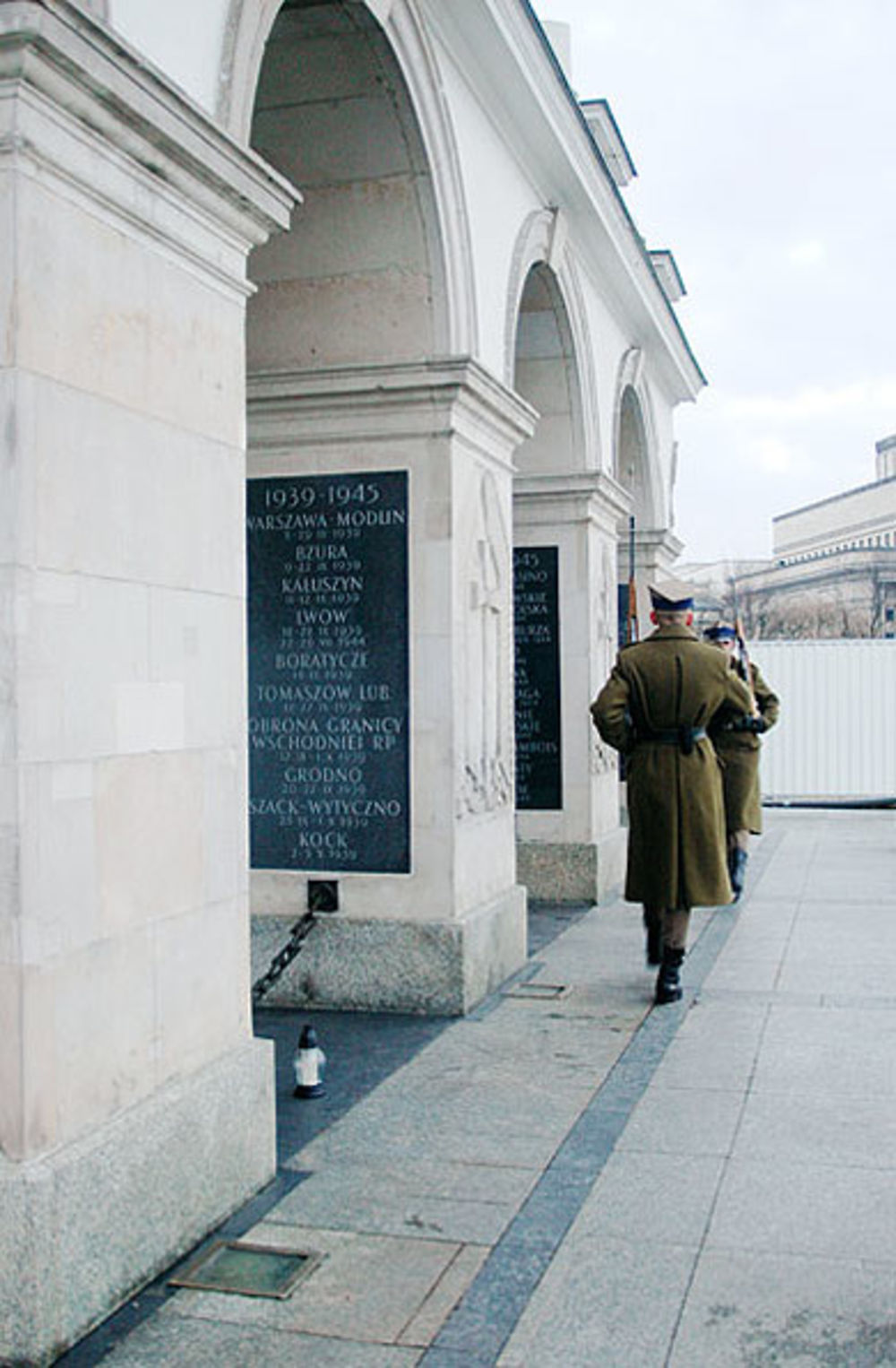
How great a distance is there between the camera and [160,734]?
4688mm

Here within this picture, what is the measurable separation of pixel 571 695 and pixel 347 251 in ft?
15.0

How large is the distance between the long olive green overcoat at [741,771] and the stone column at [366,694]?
3.52 meters

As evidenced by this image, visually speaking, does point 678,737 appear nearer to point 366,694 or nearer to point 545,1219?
point 366,694

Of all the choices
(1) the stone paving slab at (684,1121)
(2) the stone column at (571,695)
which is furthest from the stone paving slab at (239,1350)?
(2) the stone column at (571,695)

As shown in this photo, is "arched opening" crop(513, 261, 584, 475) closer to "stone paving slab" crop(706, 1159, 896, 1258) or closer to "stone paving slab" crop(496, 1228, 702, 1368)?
"stone paving slab" crop(706, 1159, 896, 1258)

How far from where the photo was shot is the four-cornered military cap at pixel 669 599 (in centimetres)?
805

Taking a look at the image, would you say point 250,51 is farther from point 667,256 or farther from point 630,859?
point 667,256

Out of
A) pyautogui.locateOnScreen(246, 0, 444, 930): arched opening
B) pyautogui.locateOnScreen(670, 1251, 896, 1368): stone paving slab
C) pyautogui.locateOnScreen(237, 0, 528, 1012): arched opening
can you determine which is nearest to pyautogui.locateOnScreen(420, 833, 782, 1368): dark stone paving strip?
pyautogui.locateOnScreen(670, 1251, 896, 1368): stone paving slab

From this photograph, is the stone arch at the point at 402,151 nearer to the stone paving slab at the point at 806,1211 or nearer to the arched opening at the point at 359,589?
the arched opening at the point at 359,589

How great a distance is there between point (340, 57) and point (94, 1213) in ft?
16.6

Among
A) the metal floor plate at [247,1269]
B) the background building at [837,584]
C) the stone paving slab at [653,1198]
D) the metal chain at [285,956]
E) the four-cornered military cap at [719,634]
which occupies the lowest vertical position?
the metal floor plate at [247,1269]

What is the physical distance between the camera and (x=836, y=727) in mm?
19844

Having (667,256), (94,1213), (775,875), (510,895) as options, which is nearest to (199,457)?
(94,1213)

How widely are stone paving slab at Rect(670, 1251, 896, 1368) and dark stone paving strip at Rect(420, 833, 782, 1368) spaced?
43 centimetres
